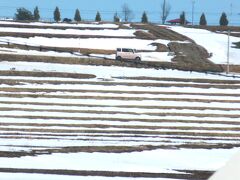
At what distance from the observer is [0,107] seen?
26.4 meters

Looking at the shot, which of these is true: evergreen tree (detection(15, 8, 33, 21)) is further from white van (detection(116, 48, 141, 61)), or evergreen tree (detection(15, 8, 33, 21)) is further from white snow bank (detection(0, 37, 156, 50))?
white van (detection(116, 48, 141, 61))

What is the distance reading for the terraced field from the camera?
12.2 meters

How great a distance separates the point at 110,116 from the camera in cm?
2564

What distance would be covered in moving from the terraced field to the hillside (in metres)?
0.03

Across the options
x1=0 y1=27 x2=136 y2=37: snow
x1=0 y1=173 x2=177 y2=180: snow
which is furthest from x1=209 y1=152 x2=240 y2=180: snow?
x1=0 y1=27 x2=136 y2=37: snow

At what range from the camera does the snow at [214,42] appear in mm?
58406

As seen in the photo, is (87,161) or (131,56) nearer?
(87,161)

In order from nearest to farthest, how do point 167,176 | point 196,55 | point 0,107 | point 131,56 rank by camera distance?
point 167,176 → point 0,107 → point 131,56 → point 196,55

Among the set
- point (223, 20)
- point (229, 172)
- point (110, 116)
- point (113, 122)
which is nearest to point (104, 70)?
point (110, 116)

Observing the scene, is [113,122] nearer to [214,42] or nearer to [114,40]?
[114,40]

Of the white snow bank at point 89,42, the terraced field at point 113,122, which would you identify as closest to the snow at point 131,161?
the terraced field at point 113,122

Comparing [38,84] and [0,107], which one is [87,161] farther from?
[38,84]

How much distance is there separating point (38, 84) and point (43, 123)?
34.3ft

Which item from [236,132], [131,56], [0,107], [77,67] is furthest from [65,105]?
[131,56]
